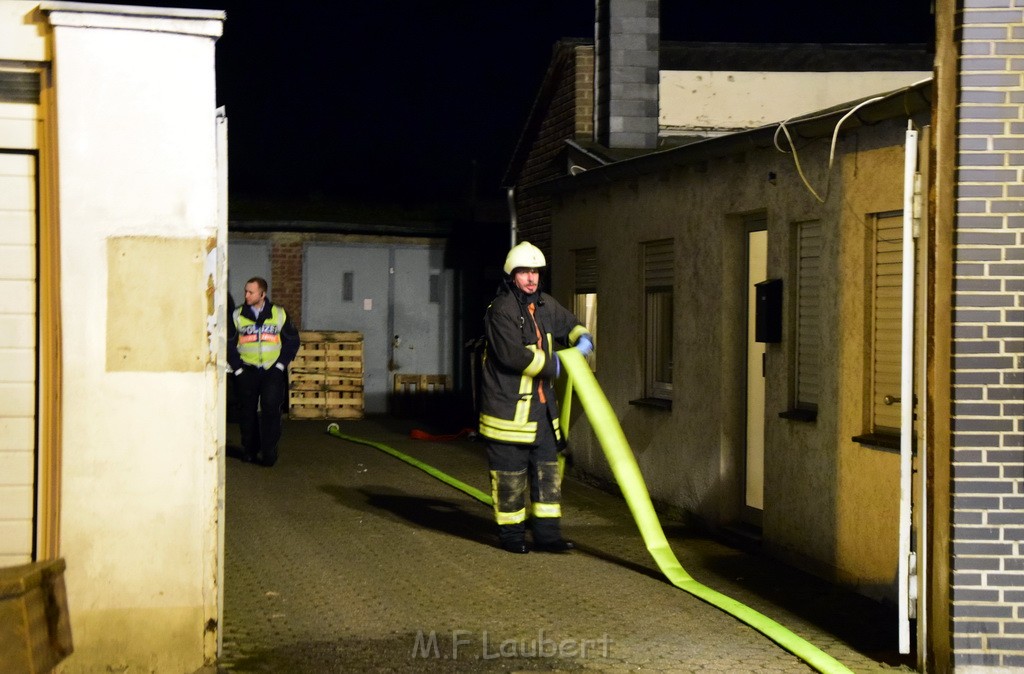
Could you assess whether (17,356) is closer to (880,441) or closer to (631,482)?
(631,482)

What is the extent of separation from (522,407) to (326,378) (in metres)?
12.3

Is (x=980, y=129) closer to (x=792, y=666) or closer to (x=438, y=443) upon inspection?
(x=792, y=666)

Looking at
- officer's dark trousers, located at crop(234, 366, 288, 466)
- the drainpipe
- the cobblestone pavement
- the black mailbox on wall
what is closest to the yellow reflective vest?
officer's dark trousers, located at crop(234, 366, 288, 466)

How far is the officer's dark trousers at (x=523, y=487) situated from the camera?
974 cm

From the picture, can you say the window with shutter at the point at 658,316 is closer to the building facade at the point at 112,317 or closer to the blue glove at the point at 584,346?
the blue glove at the point at 584,346

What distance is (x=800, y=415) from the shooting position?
31.7ft

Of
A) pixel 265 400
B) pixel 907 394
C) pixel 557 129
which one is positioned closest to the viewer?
pixel 907 394

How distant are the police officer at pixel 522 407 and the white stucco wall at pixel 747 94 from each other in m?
8.20

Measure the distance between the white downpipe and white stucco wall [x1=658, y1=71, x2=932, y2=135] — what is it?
35.9ft

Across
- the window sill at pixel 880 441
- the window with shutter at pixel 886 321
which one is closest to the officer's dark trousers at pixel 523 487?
the window sill at pixel 880 441

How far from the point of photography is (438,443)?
17.9 meters

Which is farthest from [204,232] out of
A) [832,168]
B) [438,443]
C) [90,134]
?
[438,443]

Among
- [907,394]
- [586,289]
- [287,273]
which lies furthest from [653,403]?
[287,273]

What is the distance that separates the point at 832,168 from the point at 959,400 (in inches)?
122
